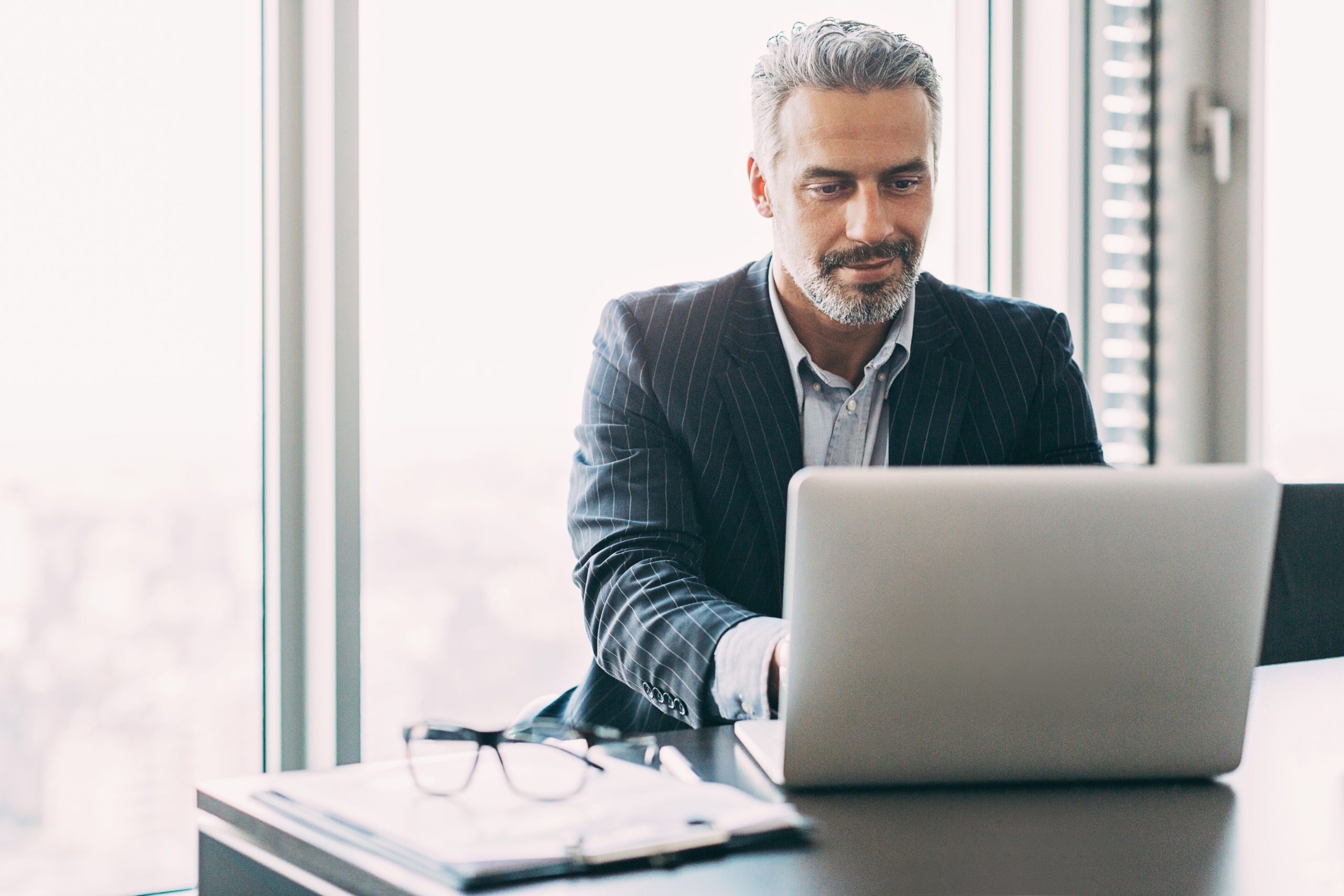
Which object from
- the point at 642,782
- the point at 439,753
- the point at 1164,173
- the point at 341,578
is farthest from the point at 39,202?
the point at 1164,173

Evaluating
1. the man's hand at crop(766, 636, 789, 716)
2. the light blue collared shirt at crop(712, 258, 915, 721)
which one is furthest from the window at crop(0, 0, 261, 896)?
the man's hand at crop(766, 636, 789, 716)

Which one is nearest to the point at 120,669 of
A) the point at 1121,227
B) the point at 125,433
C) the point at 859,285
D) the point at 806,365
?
the point at 125,433

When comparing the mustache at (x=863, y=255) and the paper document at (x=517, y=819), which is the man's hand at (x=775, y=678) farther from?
the mustache at (x=863, y=255)

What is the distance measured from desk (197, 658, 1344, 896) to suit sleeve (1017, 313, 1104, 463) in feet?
2.61

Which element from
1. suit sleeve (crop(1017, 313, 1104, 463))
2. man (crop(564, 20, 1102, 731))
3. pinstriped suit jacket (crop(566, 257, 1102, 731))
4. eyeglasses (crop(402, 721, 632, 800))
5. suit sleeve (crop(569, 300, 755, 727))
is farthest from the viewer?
suit sleeve (crop(1017, 313, 1104, 463))

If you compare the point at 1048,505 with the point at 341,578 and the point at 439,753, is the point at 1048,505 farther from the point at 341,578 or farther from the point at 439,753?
the point at 341,578

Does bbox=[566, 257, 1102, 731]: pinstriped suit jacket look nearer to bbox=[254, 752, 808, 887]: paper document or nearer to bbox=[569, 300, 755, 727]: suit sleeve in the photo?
bbox=[569, 300, 755, 727]: suit sleeve

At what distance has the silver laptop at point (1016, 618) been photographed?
2.50 feet

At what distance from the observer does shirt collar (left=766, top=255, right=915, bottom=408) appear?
1.63m

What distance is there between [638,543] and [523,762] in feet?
1.91

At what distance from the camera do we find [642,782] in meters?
0.78

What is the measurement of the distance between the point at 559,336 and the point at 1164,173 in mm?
1516

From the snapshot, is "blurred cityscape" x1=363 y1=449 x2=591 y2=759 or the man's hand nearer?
the man's hand

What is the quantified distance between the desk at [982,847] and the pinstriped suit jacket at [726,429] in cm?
52
